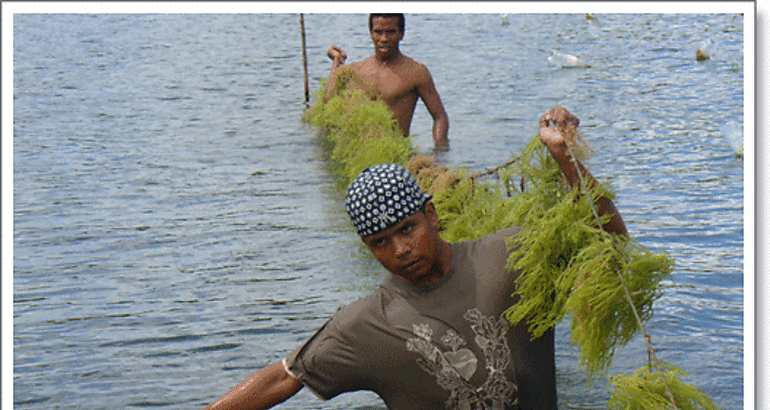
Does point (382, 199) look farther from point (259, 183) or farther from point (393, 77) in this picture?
point (259, 183)

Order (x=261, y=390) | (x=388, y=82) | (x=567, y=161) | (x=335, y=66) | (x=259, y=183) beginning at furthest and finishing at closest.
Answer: (x=259, y=183)
(x=335, y=66)
(x=388, y=82)
(x=261, y=390)
(x=567, y=161)

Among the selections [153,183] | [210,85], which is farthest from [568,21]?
[153,183]

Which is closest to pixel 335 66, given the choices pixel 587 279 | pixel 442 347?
pixel 442 347

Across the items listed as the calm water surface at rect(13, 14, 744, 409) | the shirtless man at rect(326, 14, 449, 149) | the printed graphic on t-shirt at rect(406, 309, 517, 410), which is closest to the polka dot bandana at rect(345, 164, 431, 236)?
the printed graphic on t-shirt at rect(406, 309, 517, 410)

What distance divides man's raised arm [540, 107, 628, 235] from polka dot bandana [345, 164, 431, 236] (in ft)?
1.75

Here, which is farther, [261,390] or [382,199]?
[261,390]

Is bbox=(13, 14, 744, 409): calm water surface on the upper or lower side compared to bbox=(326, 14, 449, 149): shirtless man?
lower

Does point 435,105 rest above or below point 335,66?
below

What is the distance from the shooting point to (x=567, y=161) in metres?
3.84

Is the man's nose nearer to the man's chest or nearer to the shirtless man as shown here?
the shirtless man

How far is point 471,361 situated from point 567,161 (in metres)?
0.83

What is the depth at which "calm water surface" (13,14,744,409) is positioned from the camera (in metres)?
7.59

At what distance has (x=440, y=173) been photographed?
687cm

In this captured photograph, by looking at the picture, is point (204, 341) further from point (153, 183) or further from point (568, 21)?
point (568, 21)
